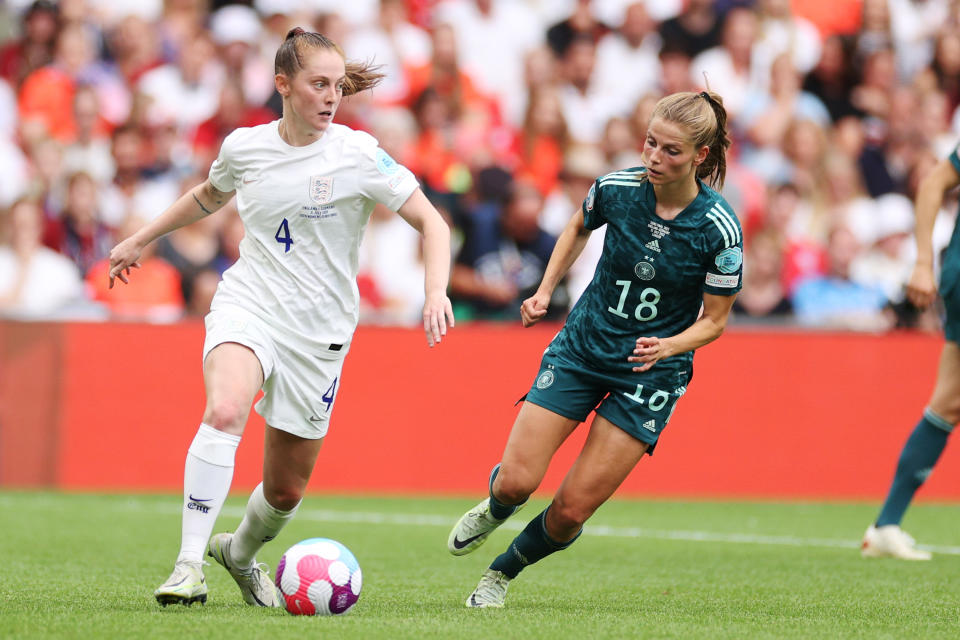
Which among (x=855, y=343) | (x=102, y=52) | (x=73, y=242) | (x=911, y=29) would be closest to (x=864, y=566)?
(x=855, y=343)

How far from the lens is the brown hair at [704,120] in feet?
18.2

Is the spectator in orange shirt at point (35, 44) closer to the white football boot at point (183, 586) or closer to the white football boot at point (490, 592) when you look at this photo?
the white football boot at point (490, 592)

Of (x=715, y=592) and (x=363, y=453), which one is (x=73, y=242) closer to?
(x=363, y=453)

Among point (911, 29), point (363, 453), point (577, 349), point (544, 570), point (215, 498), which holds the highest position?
point (911, 29)

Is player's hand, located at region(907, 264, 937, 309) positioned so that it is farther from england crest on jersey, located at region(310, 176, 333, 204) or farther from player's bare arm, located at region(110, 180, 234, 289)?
player's bare arm, located at region(110, 180, 234, 289)

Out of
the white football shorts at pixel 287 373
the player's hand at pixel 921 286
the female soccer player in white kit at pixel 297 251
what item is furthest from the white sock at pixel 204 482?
the player's hand at pixel 921 286

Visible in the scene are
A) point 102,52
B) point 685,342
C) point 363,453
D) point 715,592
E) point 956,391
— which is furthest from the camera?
point 102,52

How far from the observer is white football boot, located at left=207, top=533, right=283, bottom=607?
19.1 ft

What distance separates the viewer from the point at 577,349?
5805 mm

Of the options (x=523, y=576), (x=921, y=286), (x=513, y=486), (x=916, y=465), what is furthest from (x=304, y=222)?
(x=916, y=465)

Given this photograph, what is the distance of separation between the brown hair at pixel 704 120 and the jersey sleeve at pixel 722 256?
0.95 ft

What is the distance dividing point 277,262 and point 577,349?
1.26m

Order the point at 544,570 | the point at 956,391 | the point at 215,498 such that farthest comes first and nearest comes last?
the point at 956,391
the point at 544,570
the point at 215,498

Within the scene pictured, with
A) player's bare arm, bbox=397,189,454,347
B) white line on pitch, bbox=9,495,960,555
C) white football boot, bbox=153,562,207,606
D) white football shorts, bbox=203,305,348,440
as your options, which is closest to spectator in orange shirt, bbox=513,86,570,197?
white line on pitch, bbox=9,495,960,555
